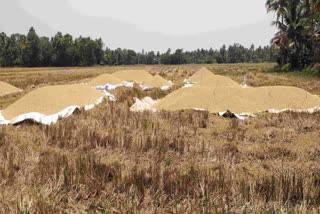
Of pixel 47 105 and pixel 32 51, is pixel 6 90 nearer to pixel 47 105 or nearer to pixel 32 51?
pixel 47 105

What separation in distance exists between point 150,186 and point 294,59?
23.2 metres

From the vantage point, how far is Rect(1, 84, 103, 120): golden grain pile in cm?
501

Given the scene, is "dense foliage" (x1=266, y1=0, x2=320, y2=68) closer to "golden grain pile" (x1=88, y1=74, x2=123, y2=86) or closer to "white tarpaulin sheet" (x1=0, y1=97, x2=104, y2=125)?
"golden grain pile" (x1=88, y1=74, x2=123, y2=86)

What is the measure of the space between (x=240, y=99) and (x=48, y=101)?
5.00 meters

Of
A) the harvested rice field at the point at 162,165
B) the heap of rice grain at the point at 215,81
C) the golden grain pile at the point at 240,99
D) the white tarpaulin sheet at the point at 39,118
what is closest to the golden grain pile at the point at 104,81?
the heap of rice grain at the point at 215,81

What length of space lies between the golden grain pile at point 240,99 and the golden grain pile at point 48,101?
2.29 m

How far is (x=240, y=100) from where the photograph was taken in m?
5.68

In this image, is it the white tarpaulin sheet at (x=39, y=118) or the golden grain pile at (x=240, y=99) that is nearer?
the white tarpaulin sheet at (x=39, y=118)

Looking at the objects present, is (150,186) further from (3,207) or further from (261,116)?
(261,116)

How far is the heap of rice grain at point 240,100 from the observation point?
5.44m

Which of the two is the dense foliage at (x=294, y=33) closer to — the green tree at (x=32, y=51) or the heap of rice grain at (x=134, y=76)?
the heap of rice grain at (x=134, y=76)

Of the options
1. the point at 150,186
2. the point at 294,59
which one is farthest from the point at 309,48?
the point at 150,186

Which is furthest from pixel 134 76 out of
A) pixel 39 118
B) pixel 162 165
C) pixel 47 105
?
pixel 162 165

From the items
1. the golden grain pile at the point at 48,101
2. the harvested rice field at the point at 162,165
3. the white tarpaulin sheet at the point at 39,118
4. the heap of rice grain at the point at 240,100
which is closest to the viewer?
the harvested rice field at the point at 162,165
